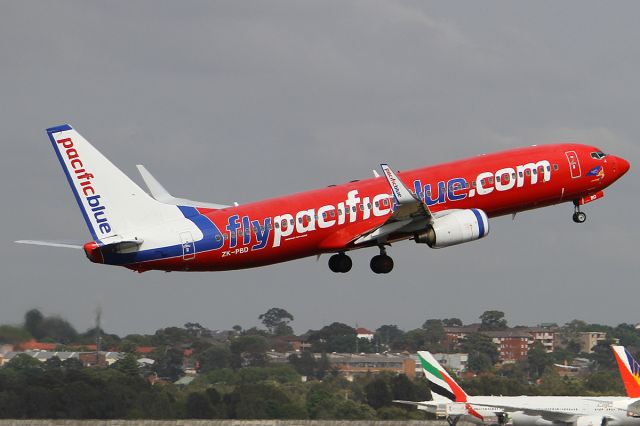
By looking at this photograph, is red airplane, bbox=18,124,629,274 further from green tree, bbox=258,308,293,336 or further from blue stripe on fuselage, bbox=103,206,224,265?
green tree, bbox=258,308,293,336

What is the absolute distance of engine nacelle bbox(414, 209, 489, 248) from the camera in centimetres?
7238

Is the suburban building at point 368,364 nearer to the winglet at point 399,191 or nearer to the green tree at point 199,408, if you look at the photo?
the green tree at point 199,408

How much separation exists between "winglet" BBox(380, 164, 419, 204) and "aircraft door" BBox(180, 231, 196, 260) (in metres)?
9.77

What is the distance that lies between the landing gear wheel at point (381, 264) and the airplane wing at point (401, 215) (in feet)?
9.16

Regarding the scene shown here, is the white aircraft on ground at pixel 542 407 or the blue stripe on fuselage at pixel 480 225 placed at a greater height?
the blue stripe on fuselage at pixel 480 225

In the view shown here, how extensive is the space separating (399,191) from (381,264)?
318 inches

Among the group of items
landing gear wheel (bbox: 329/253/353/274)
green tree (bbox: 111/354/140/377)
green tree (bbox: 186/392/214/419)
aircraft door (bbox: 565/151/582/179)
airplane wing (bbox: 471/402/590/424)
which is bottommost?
airplane wing (bbox: 471/402/590/424)

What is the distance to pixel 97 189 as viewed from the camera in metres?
67.5

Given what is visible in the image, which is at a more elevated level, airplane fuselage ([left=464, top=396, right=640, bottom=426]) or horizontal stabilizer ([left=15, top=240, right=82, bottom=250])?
horizontal stabilizer ([left=15, top=240, right=82, bottom=250])

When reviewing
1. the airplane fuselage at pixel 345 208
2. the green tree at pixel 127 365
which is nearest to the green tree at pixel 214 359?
the green tree at pixel 127 365

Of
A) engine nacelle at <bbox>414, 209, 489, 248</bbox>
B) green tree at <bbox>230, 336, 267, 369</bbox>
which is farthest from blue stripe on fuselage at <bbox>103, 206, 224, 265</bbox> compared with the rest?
green tree at <bbox>230, 336, 267, 369</bbox>

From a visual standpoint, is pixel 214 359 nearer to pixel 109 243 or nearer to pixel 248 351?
pixel 248 351

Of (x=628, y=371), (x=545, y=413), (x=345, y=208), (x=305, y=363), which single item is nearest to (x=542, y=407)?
(x=545, y=413)

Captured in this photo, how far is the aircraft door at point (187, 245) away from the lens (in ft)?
226
